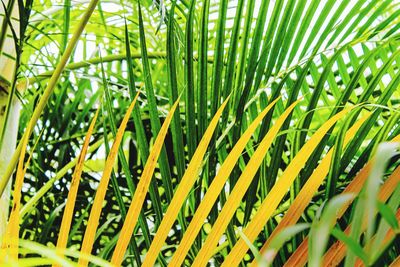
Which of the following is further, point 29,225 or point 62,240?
point 29,225

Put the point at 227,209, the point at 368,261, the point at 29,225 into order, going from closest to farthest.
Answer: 1. the point at 368,261
2. the point at 227,209
3. the point at 29,225

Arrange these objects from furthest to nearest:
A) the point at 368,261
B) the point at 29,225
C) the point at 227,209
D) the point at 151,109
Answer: the point at 29,225 → the point at 151,109 → the point at 227,209 → the point at 368,261

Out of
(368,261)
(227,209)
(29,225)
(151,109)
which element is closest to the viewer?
(368,261)

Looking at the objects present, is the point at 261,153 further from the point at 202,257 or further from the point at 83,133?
the point at 83,133

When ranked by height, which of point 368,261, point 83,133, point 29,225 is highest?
point 368,261

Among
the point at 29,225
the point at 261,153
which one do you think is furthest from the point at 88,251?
the point at 29,225

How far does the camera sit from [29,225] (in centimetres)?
102

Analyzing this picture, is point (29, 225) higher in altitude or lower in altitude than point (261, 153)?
lower

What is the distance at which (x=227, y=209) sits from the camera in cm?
39

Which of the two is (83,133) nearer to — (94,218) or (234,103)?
(234,103)

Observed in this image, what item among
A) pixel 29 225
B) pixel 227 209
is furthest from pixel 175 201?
pixel 29 225

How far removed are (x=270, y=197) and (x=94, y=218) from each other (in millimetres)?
108

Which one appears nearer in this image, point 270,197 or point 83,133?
point 270,197

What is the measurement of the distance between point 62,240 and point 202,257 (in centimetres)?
9
